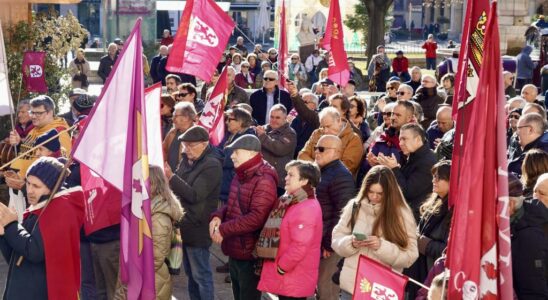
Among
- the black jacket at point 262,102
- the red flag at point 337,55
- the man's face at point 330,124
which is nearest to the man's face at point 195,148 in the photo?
the man's face at point 330,124

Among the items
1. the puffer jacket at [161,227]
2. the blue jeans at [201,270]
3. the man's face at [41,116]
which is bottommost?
the blue jeans at [201,270]

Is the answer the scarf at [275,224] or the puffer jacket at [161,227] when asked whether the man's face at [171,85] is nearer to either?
the puffer jacket at [161,227]

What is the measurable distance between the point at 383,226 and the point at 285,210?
0.82 metres

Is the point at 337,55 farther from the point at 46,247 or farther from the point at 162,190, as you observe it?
the point at 46,247

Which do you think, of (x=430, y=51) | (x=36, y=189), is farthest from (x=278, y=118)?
(x=430, y=51)

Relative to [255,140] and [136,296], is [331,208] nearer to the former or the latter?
[255,140]

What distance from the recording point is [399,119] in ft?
30.6

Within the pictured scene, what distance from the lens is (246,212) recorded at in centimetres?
779

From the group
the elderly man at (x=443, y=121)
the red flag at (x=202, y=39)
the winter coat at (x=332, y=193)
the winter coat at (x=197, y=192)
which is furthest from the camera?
the red flag at (x=202, y=39)

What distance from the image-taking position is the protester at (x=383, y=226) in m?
6.86

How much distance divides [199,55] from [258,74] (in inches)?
422

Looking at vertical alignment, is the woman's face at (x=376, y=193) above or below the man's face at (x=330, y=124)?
below

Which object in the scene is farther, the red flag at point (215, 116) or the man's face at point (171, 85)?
the man's face at point (171, 85)

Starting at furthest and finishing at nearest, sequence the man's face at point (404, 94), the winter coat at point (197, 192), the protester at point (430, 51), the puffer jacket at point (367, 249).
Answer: the protester at point (430, 51) → the man's face at point (404, 94) → the winter coat at point (197, 192) → the puffer jacket at point (367, 249)
